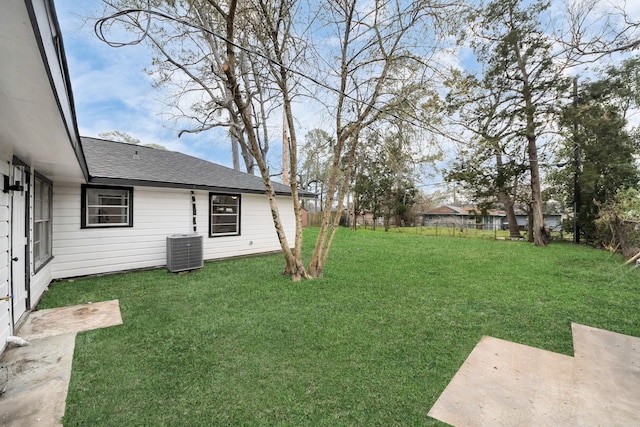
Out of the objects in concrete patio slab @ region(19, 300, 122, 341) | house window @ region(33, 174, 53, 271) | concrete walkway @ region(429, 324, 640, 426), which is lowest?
concrete walkway @ region(429, 324, 640, 426)

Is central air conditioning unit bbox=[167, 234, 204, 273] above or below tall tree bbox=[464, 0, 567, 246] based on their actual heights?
below

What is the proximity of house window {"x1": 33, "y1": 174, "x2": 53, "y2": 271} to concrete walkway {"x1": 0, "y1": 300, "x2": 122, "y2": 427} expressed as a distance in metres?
1.17

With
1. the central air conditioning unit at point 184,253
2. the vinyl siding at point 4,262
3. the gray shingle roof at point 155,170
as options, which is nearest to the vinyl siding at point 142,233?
the gray shingle roof at point 155,170

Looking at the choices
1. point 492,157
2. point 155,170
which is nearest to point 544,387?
point 155,170

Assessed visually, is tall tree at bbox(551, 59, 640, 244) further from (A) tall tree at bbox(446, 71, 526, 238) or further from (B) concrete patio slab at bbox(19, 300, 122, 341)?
(B) concrete patio slab at bbox(19, 300, 122, 341)

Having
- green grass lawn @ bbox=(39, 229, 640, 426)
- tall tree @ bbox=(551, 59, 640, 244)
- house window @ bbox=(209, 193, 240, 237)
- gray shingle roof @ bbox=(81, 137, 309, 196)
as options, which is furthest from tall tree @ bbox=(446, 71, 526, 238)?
house window @ bbox=(209, 193, 240, 237)

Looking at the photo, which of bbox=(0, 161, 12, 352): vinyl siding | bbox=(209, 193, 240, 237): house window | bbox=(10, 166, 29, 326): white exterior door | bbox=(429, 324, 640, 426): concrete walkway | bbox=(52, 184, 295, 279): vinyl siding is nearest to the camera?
bbox=(429, 324, 640, 426): concrete walkway

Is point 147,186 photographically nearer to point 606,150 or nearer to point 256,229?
point 256,229

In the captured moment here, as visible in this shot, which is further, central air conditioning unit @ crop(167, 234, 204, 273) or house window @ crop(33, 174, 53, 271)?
central air conditioning unit @ crop(167, 234, 204, 273)

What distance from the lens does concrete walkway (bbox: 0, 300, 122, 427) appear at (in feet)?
6.48

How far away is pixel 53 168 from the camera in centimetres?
422

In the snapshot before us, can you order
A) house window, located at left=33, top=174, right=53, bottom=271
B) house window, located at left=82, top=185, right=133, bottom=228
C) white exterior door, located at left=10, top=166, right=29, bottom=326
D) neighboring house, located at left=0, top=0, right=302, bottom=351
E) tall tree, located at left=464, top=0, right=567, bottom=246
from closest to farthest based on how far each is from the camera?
neighboring house, located at left=0, top=0, right=302, bottom=351 < white exterior door, located at left=10, top=166, right=29, bottom=326 < house window, located at left=33, top=174, right=53, bottom=271 < house window, located at left=82, top=185, right=133, bottom=228 < tall tree, located at left=464, top=0, right=567, bottom=246

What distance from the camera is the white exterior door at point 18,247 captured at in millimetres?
3191

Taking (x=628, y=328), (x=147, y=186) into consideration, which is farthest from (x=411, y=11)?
(x=147, y=186)
